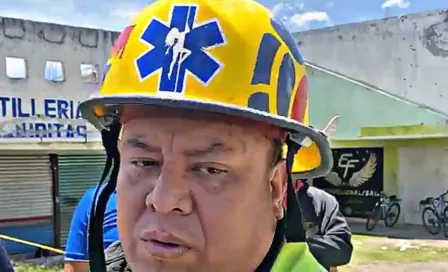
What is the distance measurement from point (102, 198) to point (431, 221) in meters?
15.7

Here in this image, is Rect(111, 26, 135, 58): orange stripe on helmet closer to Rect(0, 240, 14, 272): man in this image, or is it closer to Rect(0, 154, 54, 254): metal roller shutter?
Rect(0, 240, 14, 272): man

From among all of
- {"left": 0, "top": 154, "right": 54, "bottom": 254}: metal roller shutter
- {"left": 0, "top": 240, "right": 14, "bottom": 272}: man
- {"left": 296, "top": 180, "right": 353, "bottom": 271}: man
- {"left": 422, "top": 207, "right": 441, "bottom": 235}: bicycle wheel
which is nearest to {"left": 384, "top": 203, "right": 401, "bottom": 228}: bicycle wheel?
{"left": 422, "top": 207, "right": 441, "bottom": 235}: bicycle wheel

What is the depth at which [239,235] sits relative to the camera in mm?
1353

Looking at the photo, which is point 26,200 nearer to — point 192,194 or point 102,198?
point 102,198

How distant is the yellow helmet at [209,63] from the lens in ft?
4.57

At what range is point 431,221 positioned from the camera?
16.4 meters

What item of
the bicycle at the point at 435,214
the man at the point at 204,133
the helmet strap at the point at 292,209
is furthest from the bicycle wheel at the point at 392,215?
the man at the point at 204,133

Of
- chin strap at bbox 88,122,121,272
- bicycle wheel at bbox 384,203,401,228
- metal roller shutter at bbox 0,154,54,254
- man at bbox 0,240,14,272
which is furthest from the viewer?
bicycle wheel at bbox 384,203,401,228

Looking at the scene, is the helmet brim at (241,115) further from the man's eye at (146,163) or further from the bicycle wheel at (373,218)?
the bicycle wheel at (373,218)

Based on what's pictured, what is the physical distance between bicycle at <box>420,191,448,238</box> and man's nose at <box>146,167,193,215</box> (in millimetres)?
15302

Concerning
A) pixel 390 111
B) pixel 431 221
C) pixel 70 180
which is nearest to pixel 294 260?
pixel 70 180

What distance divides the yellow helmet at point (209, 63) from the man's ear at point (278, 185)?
88mm

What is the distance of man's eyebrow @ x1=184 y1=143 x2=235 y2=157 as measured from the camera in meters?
1.36

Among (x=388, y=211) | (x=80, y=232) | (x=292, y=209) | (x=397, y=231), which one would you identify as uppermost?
(x=292, y=209)
